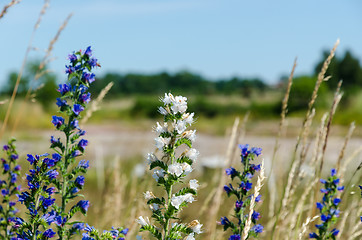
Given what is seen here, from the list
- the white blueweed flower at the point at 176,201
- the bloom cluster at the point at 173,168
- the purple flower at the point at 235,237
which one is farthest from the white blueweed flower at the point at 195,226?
the purple flower at the point at 235,237

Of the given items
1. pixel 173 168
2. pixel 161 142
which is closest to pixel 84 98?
pixel 161 142

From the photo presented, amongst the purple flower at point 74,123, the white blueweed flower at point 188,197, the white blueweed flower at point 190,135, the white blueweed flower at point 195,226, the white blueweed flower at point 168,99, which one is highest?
the white blueweed flower at point 168,99

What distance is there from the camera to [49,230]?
1830mm

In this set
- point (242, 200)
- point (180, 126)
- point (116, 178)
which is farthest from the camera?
point (116, 178)

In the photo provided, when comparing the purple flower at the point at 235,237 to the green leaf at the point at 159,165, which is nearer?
the green leaf at the point at 159,165

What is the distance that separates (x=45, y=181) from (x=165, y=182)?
542 mm

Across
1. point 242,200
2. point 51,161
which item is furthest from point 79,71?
point 242,200

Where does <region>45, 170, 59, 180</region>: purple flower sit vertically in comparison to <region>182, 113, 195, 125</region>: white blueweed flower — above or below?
below

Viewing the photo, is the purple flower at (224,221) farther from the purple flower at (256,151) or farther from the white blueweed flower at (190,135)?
the white blueweed flower at (190,135)

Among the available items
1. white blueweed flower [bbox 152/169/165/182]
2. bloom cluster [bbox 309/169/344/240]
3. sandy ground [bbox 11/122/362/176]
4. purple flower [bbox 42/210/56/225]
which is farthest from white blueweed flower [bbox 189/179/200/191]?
sandy ground [bbox 11/122/362/176]

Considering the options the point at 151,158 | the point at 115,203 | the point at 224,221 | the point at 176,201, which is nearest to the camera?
the point at 176,201

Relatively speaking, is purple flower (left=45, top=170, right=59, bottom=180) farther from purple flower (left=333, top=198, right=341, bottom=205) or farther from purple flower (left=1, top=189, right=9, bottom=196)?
purple flower (left=333, top=198, right=341, bottom=205)

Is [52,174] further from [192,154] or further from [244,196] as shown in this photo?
[244,196]

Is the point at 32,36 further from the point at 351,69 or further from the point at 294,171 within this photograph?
the point at 351,69
